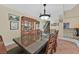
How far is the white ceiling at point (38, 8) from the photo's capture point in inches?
70.2

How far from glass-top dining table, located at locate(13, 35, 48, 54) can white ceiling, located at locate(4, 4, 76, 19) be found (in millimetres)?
351

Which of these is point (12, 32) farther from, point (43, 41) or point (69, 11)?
point (69, 11)

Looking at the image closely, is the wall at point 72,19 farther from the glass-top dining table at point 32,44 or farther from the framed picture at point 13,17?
the framed picture at point 13,17

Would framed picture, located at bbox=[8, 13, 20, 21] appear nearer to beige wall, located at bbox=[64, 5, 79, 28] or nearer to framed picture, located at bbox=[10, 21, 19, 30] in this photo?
framed picture, located at bbox=[10, 21, 19, 30]

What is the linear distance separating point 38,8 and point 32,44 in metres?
0.52

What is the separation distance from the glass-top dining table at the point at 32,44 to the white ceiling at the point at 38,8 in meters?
0.35

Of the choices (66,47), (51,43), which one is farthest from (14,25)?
(66,47)

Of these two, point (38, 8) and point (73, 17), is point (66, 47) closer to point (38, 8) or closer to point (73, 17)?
point (73, 17)

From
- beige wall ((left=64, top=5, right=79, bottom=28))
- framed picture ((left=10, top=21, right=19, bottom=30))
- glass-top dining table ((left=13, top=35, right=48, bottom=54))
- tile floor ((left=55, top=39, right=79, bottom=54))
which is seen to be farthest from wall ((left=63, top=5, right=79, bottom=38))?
framed picture ((left=10, top=21, right=19, bottom=30))

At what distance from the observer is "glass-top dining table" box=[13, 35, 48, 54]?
1.78m

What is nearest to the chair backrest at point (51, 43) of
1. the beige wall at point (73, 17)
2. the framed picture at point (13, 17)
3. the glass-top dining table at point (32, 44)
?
the glass-top dining table at point (32, 44)

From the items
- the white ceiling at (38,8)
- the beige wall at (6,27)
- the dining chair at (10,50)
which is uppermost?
the white ceiling at (38,8)

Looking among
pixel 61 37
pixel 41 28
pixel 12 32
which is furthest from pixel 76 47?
pixel 12 32
